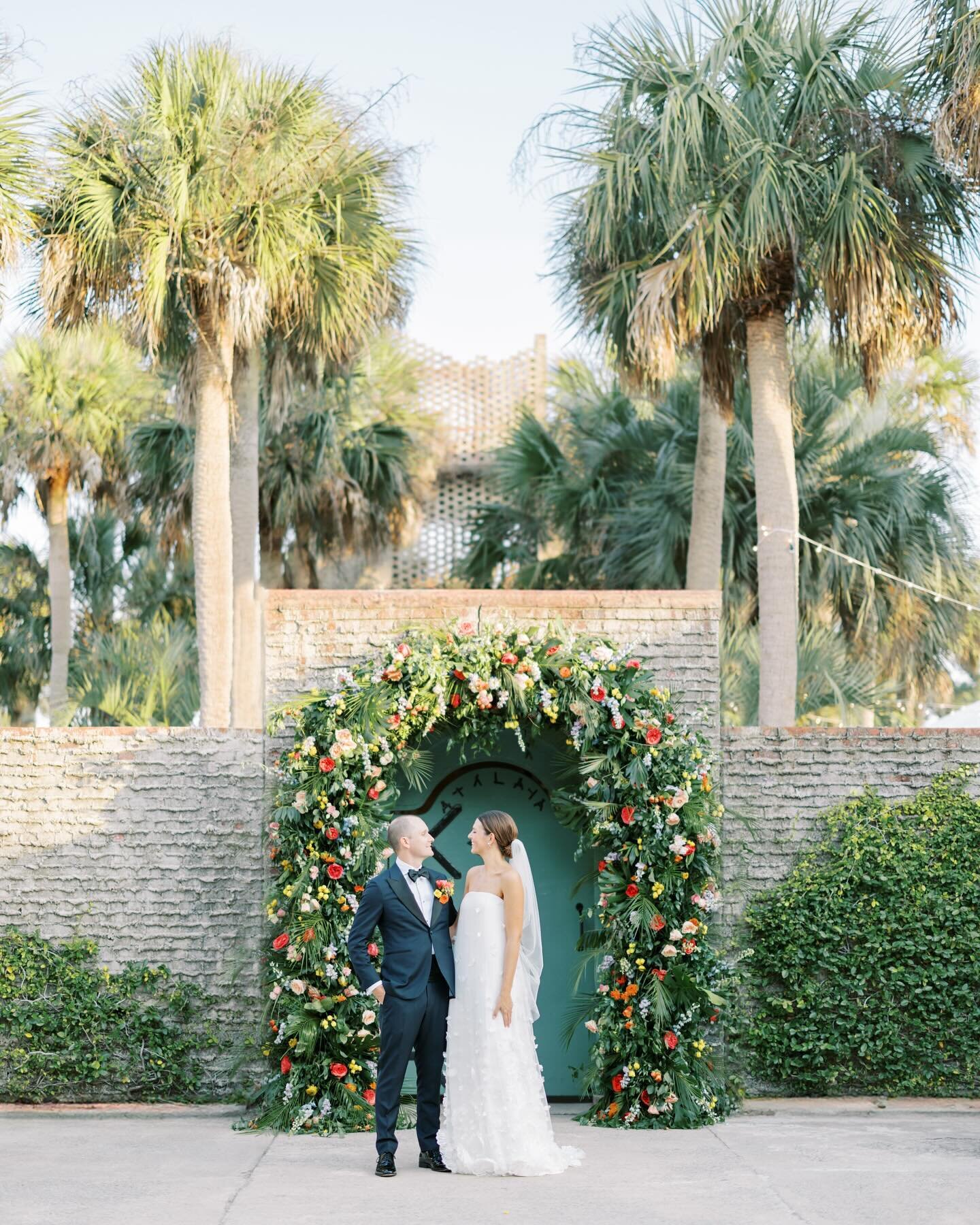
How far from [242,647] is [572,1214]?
9450 mm

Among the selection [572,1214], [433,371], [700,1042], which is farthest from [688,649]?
[433,371]

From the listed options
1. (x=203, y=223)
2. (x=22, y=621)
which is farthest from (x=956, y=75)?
(x=22, y=621)

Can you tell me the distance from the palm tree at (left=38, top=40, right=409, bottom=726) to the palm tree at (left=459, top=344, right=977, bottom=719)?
6.16m

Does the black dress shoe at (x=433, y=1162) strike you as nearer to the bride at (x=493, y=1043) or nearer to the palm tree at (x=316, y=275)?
the bride at (x=493, y=1043)

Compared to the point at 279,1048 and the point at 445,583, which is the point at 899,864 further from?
the point at 445,583

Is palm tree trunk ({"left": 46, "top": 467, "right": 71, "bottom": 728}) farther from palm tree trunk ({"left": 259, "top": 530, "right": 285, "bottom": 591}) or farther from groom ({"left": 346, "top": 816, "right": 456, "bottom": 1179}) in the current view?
groom ({"left": 346, "top": 816, "right": 456, "bottom": 1179})

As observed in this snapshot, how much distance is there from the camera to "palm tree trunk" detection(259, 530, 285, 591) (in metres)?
20.5

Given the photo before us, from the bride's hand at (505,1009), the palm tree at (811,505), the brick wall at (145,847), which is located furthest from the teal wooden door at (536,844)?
the palm tree at (811,505)

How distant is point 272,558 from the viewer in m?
20.8

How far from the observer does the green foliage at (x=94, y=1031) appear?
8477 millimetres

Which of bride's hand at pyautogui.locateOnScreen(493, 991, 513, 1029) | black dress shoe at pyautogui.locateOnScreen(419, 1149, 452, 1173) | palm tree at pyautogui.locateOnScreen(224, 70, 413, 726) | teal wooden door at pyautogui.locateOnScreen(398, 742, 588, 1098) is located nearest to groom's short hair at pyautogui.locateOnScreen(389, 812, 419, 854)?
bride's hand at pyautogui.locateOnScreen(493, 991, 513, 1029)

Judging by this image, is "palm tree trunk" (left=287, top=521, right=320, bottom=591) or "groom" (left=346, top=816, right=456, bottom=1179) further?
"palm tree trunk" (left=287, top=521, right=320, bottom=591)

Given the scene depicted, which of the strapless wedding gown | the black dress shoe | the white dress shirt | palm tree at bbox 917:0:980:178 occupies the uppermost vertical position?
palm tree at bbox 917:0:980:178

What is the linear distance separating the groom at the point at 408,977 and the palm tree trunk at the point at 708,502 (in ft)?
25.2
